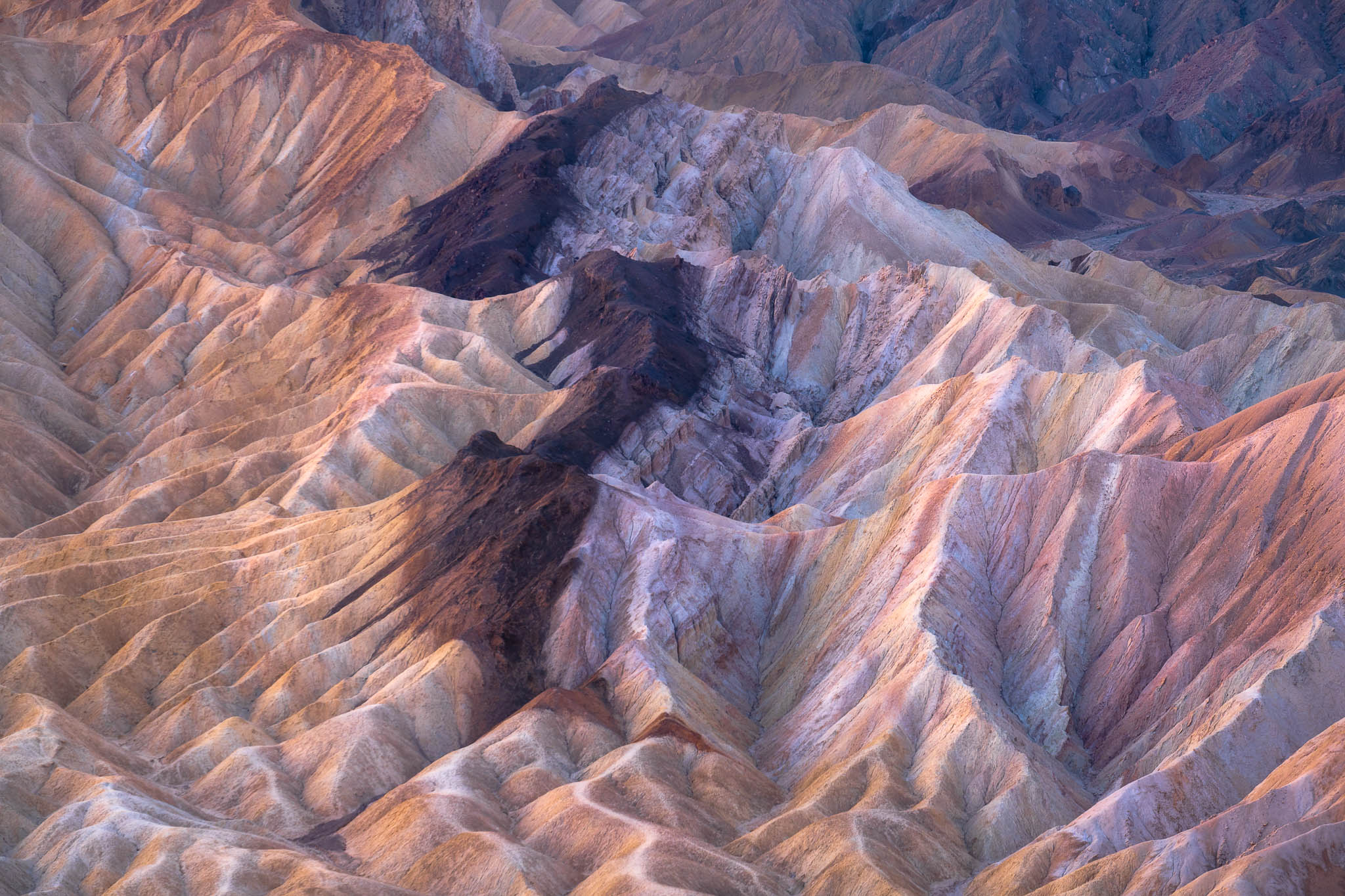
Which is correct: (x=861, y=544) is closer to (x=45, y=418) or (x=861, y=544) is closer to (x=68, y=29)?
(x=45, y=418)

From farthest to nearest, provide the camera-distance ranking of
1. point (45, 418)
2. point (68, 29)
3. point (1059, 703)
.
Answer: point (68, 29), point (45, 418), point (1059, 703)

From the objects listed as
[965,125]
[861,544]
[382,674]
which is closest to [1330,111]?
[965,125]

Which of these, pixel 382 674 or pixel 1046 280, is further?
pixel 1046 280

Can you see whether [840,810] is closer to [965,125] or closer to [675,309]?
[675,309]

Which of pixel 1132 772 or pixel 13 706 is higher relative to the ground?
pixel 1132 772

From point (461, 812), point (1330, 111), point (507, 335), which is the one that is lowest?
point (461, 812)

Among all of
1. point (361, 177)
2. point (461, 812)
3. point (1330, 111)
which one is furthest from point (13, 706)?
point (1330, 111)

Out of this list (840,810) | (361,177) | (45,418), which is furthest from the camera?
(361,177)
